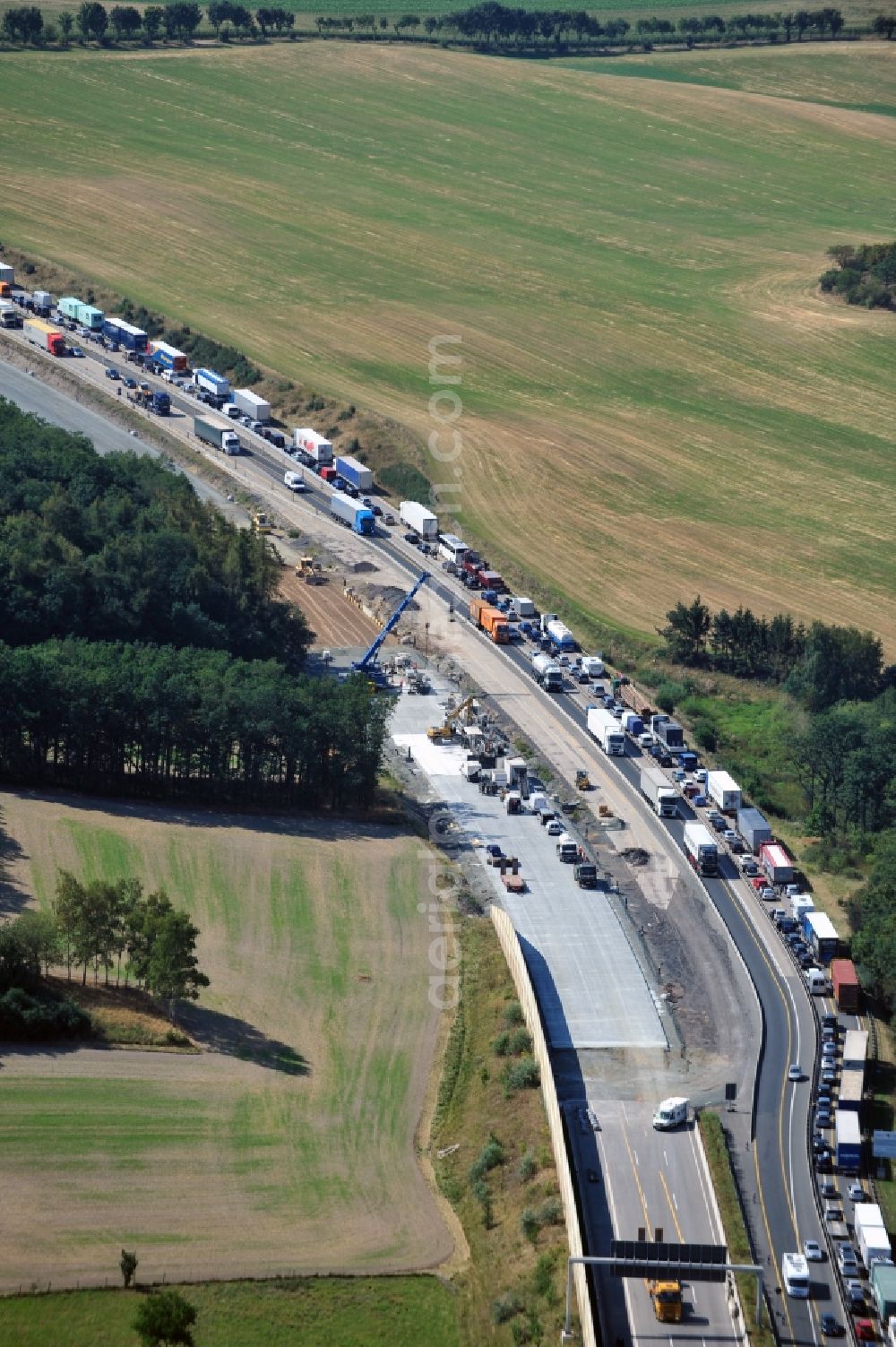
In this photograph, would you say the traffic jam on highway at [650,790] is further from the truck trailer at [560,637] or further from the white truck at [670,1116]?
the white truck at [670,1116]

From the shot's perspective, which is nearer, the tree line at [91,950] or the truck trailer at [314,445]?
the tree line at [91,950]

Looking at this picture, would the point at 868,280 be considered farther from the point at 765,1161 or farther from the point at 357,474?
the point at 765,1161

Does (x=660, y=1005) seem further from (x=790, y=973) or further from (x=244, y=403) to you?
(x=244, y=403)

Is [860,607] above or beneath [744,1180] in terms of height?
above

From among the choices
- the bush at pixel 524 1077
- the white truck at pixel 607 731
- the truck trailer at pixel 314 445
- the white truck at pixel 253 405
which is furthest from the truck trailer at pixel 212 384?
the bush at pixel 524 1077

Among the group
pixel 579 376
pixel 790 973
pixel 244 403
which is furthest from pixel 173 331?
pixel 790 973

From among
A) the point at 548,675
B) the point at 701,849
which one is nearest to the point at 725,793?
the point at 701,849
